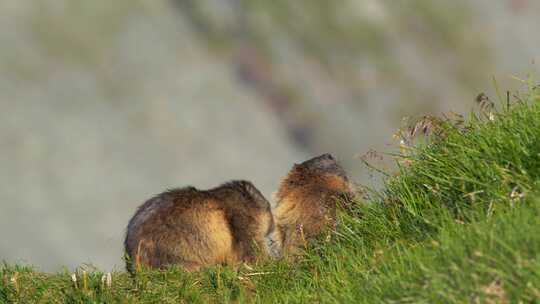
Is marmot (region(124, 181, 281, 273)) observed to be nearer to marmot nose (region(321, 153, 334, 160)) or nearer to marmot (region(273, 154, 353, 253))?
marmot (region(273, 154, 353, 253))

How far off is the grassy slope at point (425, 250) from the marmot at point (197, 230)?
0.45 m

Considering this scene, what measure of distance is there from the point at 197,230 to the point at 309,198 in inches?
43.8

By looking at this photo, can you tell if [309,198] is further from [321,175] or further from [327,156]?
[327,156]

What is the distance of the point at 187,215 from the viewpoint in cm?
772

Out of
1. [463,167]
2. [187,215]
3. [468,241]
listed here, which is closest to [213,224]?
[187,215]

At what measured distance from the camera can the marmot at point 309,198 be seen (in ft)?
25.7

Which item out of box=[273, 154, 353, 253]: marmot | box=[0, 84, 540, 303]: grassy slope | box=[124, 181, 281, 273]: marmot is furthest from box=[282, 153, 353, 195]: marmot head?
box=[0, 84, 540, 303]: grassy slope

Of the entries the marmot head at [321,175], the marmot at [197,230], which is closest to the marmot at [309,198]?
the marmot head at [321,175]

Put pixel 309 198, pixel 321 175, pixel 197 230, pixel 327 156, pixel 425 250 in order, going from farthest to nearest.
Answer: pixel 327 156 < pixel 321 175 < pixel 309 198 < pixel 197 230 < pixel 425 250

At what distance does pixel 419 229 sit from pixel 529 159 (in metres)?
0.87

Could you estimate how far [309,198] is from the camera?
807 cm

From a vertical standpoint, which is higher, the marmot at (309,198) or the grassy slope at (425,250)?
the marmot at (309,198)

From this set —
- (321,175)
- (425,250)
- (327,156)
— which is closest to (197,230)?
(321,175)

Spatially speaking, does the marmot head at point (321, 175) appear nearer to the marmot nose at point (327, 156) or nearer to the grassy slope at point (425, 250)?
the marmot nose at point (327, 156)
